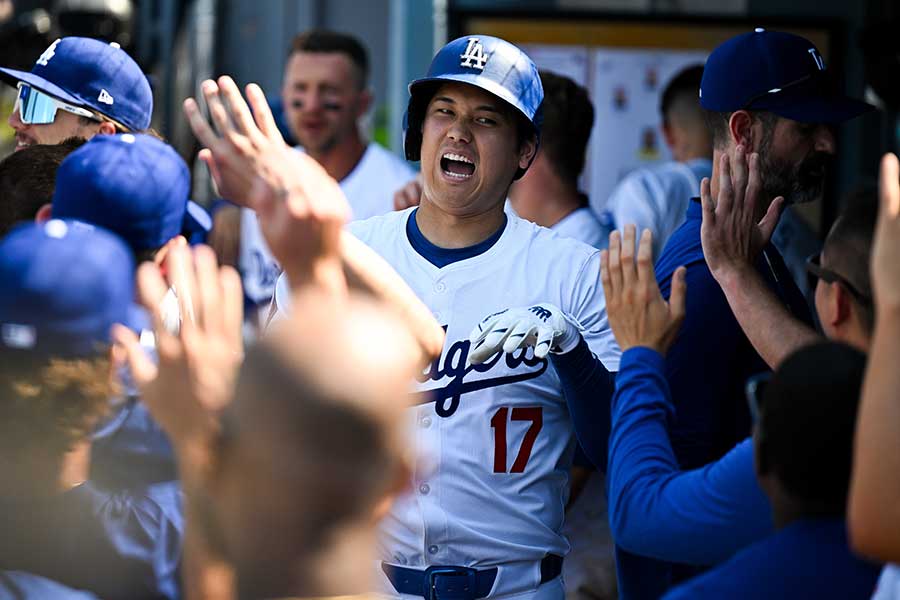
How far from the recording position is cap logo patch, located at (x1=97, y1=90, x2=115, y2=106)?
12.7 ft

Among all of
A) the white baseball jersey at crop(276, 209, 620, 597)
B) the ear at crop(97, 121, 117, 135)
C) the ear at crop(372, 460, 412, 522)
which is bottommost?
the white baseball jersey at crop(276, 209, 620, 597)

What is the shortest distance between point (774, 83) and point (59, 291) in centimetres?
209

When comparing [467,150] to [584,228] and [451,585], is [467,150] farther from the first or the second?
[584,228]

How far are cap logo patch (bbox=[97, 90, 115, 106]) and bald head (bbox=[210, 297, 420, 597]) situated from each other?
2.11 m

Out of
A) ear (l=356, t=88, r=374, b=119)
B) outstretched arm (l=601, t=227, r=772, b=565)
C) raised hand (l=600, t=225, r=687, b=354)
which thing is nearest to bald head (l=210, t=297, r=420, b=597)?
outstretched arm (l=601, t=227, r=772, b=565)

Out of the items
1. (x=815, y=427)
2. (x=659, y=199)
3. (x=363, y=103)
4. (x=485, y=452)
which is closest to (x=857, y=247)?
(x=815, y=427)

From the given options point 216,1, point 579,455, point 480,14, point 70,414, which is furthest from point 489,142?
point 216,1

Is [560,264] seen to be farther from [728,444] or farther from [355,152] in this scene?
[355,152]

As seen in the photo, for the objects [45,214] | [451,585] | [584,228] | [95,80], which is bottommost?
[451,585]

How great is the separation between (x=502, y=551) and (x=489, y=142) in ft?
3.30

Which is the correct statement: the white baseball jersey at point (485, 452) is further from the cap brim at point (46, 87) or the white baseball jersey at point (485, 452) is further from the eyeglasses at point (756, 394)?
the cap brim at point (46, 87)

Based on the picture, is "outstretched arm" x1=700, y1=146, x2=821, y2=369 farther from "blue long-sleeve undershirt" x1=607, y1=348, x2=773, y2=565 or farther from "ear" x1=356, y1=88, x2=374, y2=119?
"ear" x1=356, y1=88, x2=374, y2=119

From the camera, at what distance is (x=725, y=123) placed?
3.60 metres

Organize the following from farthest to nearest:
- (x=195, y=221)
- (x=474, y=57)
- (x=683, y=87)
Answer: (x=683, y=87) → (x=195, y=221) → (x=474, y=57)
